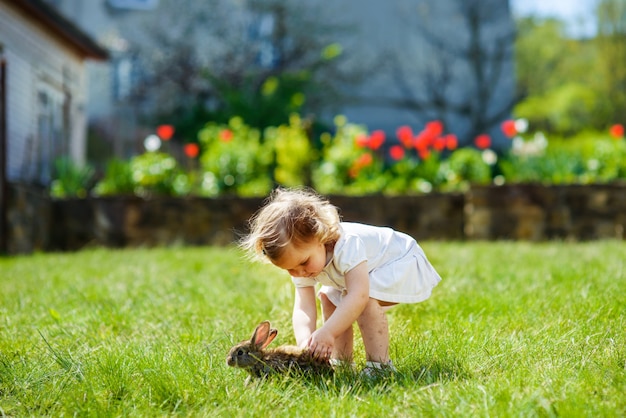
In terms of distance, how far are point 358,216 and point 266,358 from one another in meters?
6.49

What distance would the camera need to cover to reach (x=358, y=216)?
357 inches

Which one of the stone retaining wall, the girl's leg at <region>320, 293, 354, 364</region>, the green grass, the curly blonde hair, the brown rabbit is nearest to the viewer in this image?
the green grass

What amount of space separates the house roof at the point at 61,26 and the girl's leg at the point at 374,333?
8666 millimetres

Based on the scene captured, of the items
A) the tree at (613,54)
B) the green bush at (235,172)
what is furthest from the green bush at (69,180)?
the tree at (613,54)

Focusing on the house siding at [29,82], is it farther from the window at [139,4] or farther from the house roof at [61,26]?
the window at [139,4]

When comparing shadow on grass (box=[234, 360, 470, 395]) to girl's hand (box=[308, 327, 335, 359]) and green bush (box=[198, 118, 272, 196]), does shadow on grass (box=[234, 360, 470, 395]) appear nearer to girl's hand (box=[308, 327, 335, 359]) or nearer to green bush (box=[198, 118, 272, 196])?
girl's hand (box=[308, 327, 335, 359])

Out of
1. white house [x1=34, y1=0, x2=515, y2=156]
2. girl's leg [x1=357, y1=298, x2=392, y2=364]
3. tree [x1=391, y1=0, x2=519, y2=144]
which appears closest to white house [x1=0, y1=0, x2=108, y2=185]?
girl's leg [x1=357, y1=298, x2=392, y2=364]

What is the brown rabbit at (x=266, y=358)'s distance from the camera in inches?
102

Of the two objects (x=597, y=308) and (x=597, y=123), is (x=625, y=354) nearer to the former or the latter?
(x=597, y=308)

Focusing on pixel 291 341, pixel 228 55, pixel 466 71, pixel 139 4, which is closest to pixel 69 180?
pixel 291 341

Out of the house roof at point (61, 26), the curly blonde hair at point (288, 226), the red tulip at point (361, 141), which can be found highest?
the house roof at point (61, 26)

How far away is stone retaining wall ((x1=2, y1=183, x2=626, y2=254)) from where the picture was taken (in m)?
8.62

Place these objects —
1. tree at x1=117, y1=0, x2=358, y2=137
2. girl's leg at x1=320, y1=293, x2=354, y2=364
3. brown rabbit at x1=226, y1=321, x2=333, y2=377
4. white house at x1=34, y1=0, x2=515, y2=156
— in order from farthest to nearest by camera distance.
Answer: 1. white house at x1=34, y1=0, x2=515, y2=156
2. tree at x1=117, y1=0, x2=358, y2=137
3. girl's leg at x1=320, y1=293, x2=354, y2=364
4. brown rabbit at x1=226, y1=321, x2=333, y2=377

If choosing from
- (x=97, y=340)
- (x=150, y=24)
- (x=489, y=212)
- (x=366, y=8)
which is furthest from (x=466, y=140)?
(x=97, y=340)
